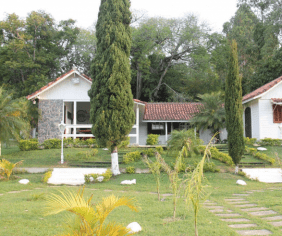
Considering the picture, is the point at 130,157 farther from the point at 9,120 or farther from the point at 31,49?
the point at 31,49

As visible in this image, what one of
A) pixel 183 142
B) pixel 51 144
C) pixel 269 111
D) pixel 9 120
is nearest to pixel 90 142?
pixel 51 144

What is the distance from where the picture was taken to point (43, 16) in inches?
1102

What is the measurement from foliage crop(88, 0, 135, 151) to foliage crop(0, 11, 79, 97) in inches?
600

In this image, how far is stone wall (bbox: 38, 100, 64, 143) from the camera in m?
16.5

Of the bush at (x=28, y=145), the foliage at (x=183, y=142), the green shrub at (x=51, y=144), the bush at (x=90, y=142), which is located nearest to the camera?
the foliage at (x=183, y=142)

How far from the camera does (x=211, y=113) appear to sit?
17.9 metres

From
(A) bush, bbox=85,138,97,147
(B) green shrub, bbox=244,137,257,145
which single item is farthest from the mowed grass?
(B) green shrub, bbox=244,137,257,145

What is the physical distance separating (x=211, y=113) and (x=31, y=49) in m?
19.2

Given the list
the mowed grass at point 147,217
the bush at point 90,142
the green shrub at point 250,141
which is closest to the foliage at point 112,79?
the mowed grass at point 147,217

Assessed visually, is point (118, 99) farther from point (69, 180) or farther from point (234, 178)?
point (234, 178)

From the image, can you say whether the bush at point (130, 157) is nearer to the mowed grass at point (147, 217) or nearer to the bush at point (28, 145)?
the mowed grass at point (147, 217)

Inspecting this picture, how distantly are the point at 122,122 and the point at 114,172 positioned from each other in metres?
2.17

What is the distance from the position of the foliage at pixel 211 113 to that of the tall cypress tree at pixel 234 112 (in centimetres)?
668

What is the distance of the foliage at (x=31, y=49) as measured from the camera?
2534 centimetres
